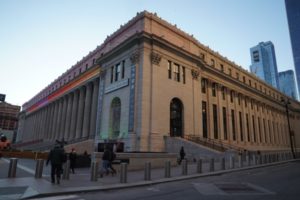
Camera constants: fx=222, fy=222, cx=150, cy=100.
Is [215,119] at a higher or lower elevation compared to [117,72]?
lower

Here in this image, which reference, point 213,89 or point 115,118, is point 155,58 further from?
point 213,89

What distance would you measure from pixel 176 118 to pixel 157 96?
472 centimetres

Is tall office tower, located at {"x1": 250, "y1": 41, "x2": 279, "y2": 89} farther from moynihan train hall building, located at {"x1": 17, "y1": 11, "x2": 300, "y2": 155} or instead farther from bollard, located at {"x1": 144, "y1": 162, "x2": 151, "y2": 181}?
bollard, located at {"x1": 144, "y1": 162, "x2": 151, "y2": 181}

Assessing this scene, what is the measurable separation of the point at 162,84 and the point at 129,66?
5.11 metres

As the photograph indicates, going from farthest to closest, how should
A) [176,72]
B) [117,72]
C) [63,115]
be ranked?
[63,115] → [117,72] → [176,72]

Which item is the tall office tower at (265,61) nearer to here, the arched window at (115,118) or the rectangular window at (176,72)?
the rectangular window at (176,72)

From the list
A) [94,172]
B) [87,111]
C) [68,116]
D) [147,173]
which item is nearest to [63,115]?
[68,116]

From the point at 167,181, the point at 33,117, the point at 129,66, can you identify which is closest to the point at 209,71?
the point at 129,66

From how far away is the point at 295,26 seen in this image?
134 meters

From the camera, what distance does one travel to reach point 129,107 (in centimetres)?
2761

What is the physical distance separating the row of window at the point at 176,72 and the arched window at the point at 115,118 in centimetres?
827

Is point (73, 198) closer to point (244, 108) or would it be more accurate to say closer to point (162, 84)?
point (162, 84)

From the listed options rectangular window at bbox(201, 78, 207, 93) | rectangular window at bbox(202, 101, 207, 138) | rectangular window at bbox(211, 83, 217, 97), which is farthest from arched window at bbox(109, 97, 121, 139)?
rectangular window at bbox(211, 83, 217, 97)

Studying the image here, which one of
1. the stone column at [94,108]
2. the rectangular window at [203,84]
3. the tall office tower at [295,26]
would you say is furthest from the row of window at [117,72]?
the tall office tower at [295,26]
